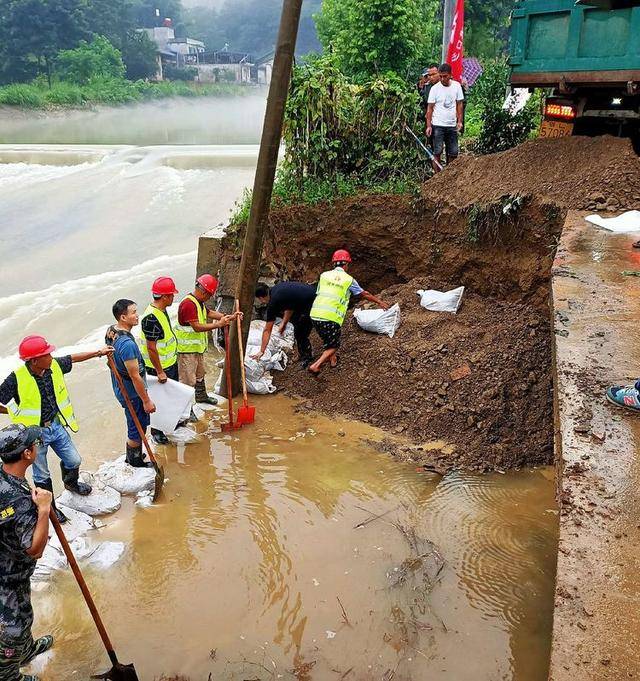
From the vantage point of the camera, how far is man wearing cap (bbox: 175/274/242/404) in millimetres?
6020

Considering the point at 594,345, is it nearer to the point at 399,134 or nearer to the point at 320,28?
the point at 399,134

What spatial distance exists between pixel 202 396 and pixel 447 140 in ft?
17.1

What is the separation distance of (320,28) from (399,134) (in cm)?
1475

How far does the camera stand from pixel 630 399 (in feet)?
12.2

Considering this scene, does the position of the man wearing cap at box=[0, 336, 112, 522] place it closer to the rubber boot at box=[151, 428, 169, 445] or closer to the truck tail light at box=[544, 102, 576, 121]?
the rubber boot at box=[151, 428, 169, 445]

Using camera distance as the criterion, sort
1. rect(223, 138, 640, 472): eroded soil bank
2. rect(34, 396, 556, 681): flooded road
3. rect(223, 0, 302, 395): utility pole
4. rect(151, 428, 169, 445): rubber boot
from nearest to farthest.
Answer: rect(34, 396, 556, 681): flooded road → rect(223, 0, 302, 395): utility pole → rect(223, 138, 640, 472): eroded soil bank → rect(151, 428, 169, 445): rubber boot

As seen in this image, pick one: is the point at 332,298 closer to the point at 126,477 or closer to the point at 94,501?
the point at 126,477

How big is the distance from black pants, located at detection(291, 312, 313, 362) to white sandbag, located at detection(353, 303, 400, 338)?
2.20 ft

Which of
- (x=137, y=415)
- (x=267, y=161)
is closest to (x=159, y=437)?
(x=137, y=415)

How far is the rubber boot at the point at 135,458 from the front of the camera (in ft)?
18.0

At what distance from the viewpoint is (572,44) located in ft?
24.3

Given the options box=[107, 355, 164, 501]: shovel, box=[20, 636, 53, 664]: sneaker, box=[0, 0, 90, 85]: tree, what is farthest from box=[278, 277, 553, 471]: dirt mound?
box=[0, 0, 90, 85]: tree

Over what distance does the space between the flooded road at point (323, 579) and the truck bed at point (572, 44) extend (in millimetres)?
4856

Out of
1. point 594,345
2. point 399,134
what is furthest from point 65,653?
point 399,134
